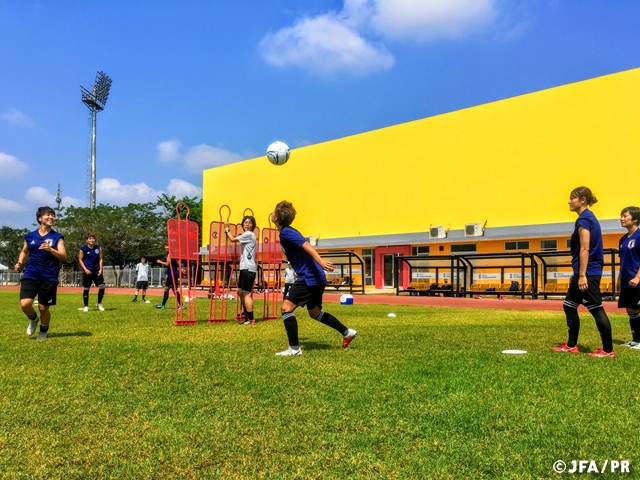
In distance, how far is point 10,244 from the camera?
72188 mm

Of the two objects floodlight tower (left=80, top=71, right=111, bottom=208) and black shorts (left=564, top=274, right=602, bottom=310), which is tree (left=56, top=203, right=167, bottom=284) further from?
black shorts (left=564, top=274, right=602, bottom=310)

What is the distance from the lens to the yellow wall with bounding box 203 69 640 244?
81.4ft

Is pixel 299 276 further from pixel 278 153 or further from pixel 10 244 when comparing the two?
pixel 10 244

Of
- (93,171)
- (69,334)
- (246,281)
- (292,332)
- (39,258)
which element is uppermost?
(93,171)

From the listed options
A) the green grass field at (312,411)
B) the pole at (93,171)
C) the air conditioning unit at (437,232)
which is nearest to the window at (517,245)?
the air conditioning unit at (437,232)

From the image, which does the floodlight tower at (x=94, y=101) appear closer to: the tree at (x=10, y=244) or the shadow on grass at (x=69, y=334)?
the tree at (x=10, y=244)

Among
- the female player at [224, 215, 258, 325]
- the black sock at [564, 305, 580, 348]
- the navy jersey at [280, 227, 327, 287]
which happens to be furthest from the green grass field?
the female player at [224, 215, 258, 325]

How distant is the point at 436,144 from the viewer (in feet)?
101

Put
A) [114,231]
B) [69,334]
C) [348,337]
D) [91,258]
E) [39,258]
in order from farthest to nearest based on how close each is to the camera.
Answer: [114,231] → [91,258] → [69,334] → [39,258] → [348,337]

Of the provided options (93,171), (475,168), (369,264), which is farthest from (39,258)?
(93,171)

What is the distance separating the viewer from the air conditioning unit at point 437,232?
29219 mm

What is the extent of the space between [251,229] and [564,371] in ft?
21.3

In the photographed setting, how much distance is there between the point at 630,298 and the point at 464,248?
2243 centimetres

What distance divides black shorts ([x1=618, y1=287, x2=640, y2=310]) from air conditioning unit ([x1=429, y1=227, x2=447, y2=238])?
21972mm
